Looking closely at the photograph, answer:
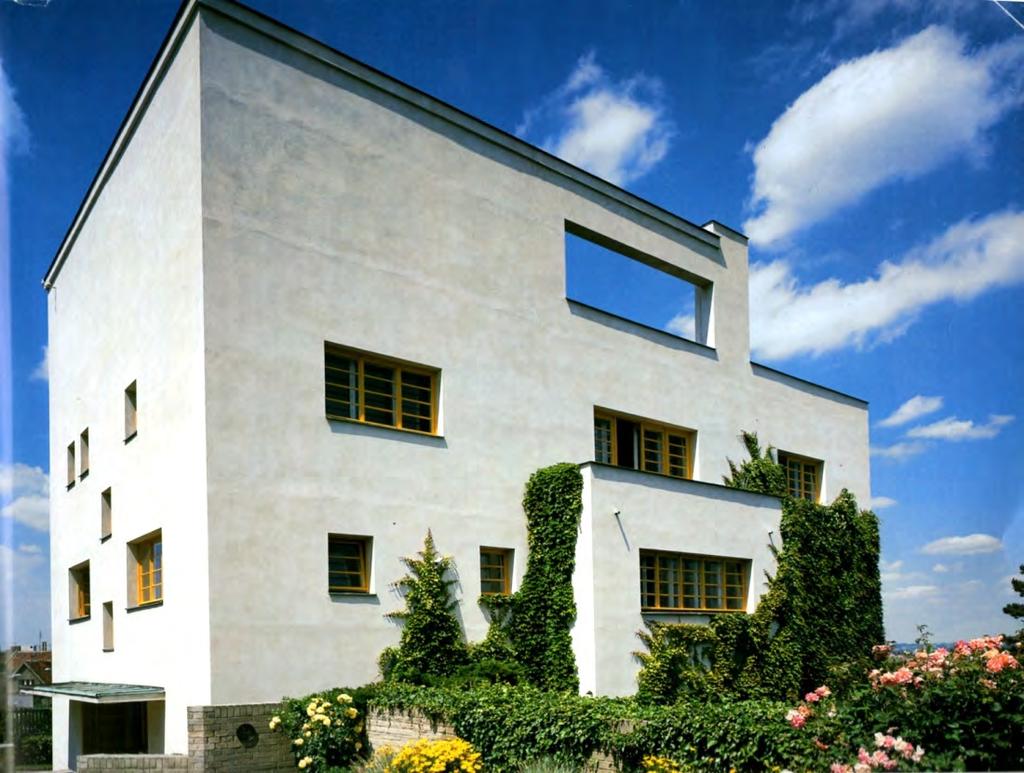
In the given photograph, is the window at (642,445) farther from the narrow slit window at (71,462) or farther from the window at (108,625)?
the narrow slit window at (71,462)

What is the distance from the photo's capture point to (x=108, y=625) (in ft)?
61.9

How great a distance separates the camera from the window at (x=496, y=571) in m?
18.1

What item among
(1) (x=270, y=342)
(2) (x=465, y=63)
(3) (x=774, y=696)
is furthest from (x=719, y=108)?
(3) (x=774, y=696)

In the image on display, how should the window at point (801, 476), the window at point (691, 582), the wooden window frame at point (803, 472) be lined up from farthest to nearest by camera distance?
the window at point (801, 476) → the wooden window frame at point (803, 472) → the window at point (691, 582)

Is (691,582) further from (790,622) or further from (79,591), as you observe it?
(79,591)

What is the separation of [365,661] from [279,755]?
1980mm

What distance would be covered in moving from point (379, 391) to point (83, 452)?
8.77 m

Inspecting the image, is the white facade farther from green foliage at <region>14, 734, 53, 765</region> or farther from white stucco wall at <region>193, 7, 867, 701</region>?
green foliage at <region>14, 734, 53, 765</region>

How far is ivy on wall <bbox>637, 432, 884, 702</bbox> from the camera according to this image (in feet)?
62.5

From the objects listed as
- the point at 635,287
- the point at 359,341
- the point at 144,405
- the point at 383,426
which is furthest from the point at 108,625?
the point at 635,287

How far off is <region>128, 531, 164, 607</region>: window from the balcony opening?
938cm

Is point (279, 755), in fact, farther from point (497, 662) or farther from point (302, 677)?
point (497, 662)

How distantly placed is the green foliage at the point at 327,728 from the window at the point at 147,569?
3497 millimetres

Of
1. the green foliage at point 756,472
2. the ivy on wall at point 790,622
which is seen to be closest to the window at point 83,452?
the ivy on wall at point 790,622
